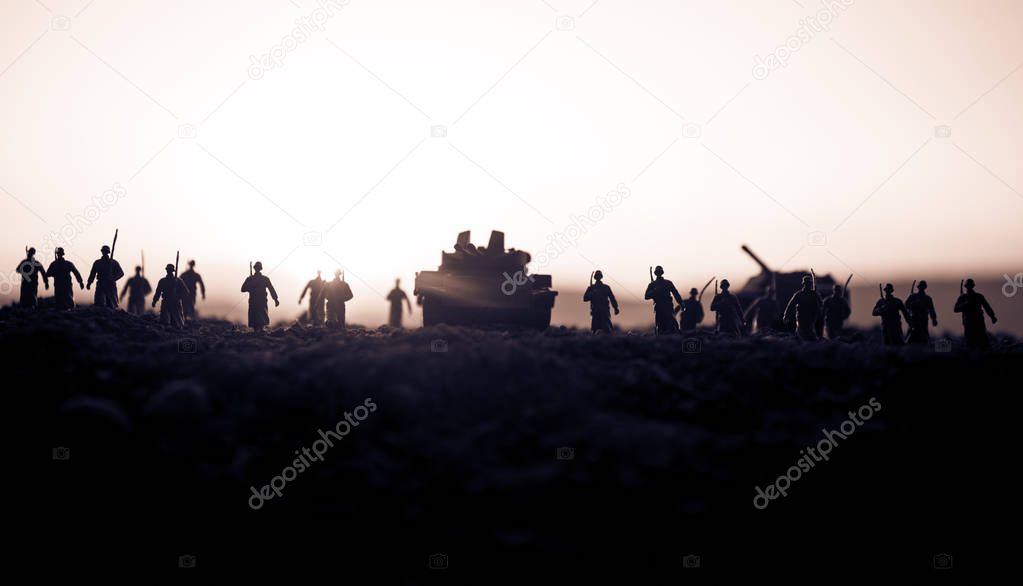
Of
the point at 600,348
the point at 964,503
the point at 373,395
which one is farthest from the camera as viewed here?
the point at 600,348

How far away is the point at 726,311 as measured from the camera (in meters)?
24.2

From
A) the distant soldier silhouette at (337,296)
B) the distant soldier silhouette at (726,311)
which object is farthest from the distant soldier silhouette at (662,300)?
the distant soldier silhouette at (337,296)

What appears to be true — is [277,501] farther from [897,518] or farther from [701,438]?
[897,518]

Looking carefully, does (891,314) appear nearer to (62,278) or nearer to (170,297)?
(170,297)

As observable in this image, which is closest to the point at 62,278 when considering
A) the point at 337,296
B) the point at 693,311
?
the point at 337,296

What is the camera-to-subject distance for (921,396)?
14273 millimetres

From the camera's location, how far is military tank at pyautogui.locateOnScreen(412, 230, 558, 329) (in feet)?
78.4


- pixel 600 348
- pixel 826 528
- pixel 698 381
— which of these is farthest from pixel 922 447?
pixel 600 348

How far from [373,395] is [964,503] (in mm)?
10244

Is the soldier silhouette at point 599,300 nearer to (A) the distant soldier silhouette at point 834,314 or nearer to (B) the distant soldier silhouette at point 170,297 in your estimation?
(A) the distant soldier silhouette at point 834,314

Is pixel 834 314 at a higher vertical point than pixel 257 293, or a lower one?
lower

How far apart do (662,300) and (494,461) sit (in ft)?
41.4

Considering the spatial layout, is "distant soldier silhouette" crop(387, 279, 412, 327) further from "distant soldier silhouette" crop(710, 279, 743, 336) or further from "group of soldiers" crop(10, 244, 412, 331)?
"distant soldier silhouette" crop(710, 279, 743, 336)

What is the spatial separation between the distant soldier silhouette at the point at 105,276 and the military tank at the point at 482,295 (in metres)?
9.99
